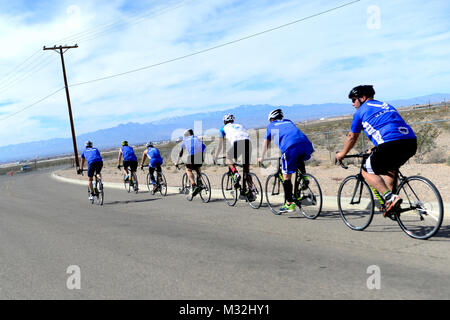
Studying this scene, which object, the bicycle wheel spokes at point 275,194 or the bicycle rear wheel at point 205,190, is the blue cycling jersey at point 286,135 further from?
the bicycle rear wheel at point 205,190

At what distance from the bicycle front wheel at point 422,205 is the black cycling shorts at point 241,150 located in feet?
13.8

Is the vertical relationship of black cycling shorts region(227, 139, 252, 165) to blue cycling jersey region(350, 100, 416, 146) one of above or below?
below

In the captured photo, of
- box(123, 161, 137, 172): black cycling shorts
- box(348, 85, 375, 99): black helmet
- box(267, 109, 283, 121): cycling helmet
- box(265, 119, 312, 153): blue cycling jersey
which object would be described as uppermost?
box(348, 85, 375, 99): black helmet

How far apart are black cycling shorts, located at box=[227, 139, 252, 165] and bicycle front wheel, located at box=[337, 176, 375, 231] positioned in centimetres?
295

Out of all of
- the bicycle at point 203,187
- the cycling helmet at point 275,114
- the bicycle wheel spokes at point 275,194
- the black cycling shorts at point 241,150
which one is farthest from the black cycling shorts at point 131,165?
the cycling helmet at point 275,114

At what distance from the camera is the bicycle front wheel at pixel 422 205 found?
5754mm

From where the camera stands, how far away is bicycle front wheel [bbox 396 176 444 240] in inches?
227

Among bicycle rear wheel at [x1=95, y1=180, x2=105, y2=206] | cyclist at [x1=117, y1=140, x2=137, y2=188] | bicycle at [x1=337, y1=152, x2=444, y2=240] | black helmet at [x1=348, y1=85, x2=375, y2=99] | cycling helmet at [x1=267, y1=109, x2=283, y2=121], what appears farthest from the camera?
cyclist at [x1=117, y1=140, x2=137, y2=188]

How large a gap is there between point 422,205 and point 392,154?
2.73 feet

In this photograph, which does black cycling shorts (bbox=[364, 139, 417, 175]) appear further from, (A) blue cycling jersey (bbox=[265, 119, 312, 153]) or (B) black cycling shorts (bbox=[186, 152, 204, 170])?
(B) black cycling shorts (bbox=[186, 152, 204, 170])

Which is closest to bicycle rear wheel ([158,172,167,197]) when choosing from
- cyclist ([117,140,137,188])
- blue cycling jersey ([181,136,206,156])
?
cyclist ([117,140,137,188])
